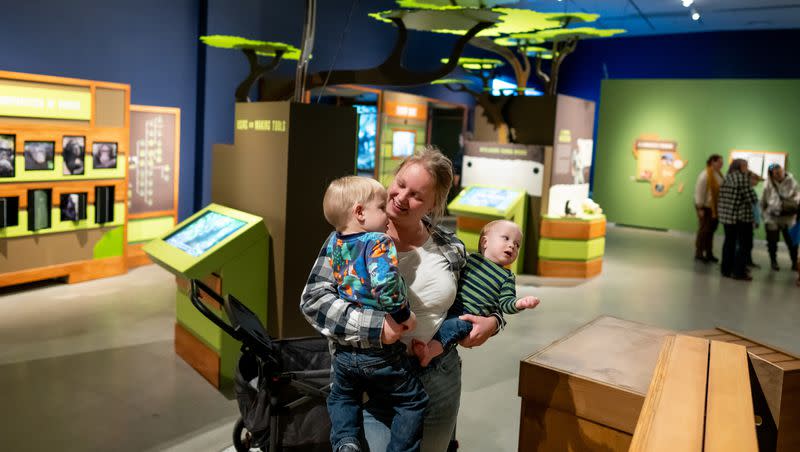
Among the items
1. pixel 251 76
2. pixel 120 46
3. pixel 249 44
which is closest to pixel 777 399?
pixel 251 76

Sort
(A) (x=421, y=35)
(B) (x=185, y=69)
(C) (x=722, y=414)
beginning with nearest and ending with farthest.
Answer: (C) (x=722, y=414)
(B) (x=185, y=69)
(A) (x=421, y=35)

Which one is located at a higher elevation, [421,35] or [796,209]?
[421,35]

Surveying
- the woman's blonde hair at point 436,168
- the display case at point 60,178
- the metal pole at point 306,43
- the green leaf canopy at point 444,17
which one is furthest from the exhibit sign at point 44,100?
the woman's blonde hair at point 436,168

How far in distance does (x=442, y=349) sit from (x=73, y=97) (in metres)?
5.98

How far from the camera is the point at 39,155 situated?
20.3ft

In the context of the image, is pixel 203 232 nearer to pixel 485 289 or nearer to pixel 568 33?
pixel 485 289

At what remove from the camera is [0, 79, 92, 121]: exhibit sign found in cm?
593

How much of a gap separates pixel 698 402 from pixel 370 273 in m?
0.94

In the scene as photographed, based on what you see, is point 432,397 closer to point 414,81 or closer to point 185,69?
point 414,81

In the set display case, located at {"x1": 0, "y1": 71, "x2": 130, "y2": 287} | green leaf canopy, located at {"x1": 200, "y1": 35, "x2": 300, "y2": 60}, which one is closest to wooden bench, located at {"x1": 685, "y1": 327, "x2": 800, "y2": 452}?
green leaf canopy, located at {"x1": 200, "y1": 35, "x2": 300, "y2": 60}

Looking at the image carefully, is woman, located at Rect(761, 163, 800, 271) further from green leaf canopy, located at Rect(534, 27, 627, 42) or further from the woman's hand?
the woman's hand

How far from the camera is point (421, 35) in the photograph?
1272cm

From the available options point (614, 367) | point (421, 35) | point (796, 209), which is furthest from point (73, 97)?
point (796, 209)

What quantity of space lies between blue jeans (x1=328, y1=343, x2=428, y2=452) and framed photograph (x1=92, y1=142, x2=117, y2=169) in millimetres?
5796
